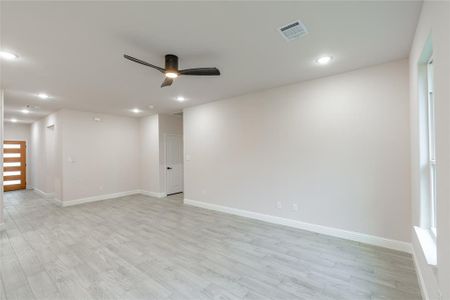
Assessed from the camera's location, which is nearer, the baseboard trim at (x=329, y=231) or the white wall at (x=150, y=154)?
the baseboard trim at (x=329, y=231)

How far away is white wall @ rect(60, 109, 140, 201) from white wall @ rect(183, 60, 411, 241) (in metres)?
3.57

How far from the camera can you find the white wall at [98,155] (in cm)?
573

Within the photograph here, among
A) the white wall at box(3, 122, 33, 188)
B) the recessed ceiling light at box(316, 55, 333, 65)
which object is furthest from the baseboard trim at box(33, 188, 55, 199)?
the recessed ceiling light at box(316, 55, 333, 65)

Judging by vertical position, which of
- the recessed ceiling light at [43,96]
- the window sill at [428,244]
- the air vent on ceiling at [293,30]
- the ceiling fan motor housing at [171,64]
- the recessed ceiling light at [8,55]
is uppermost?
the recessed ceiling light at [8,55]

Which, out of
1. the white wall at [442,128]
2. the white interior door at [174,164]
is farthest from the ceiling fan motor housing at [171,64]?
the white interior door at [174,164]

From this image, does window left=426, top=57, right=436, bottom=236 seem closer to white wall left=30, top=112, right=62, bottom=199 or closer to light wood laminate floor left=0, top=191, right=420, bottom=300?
light wood laminate floor left=0, top=191, right=420, bottom=300

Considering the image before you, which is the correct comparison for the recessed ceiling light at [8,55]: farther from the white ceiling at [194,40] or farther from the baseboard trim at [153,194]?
the baseboard trim at [153,194]

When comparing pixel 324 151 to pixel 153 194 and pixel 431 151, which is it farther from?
pixel 153 194

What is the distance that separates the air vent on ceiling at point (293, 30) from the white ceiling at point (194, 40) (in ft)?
0.22

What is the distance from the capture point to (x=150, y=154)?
687 cm

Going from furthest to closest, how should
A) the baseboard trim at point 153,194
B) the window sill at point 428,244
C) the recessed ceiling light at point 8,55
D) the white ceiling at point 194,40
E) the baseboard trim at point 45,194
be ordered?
the baseboard trim at point 45,194
the baseboard trim at point 153,194
the recessed ceiling light at point 8,55
the white ceiling at point 194,40
the window sill at point 428,244

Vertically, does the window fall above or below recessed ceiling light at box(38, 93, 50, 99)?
below

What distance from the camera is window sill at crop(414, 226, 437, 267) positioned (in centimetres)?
165

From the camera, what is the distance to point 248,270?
8.08 feet
